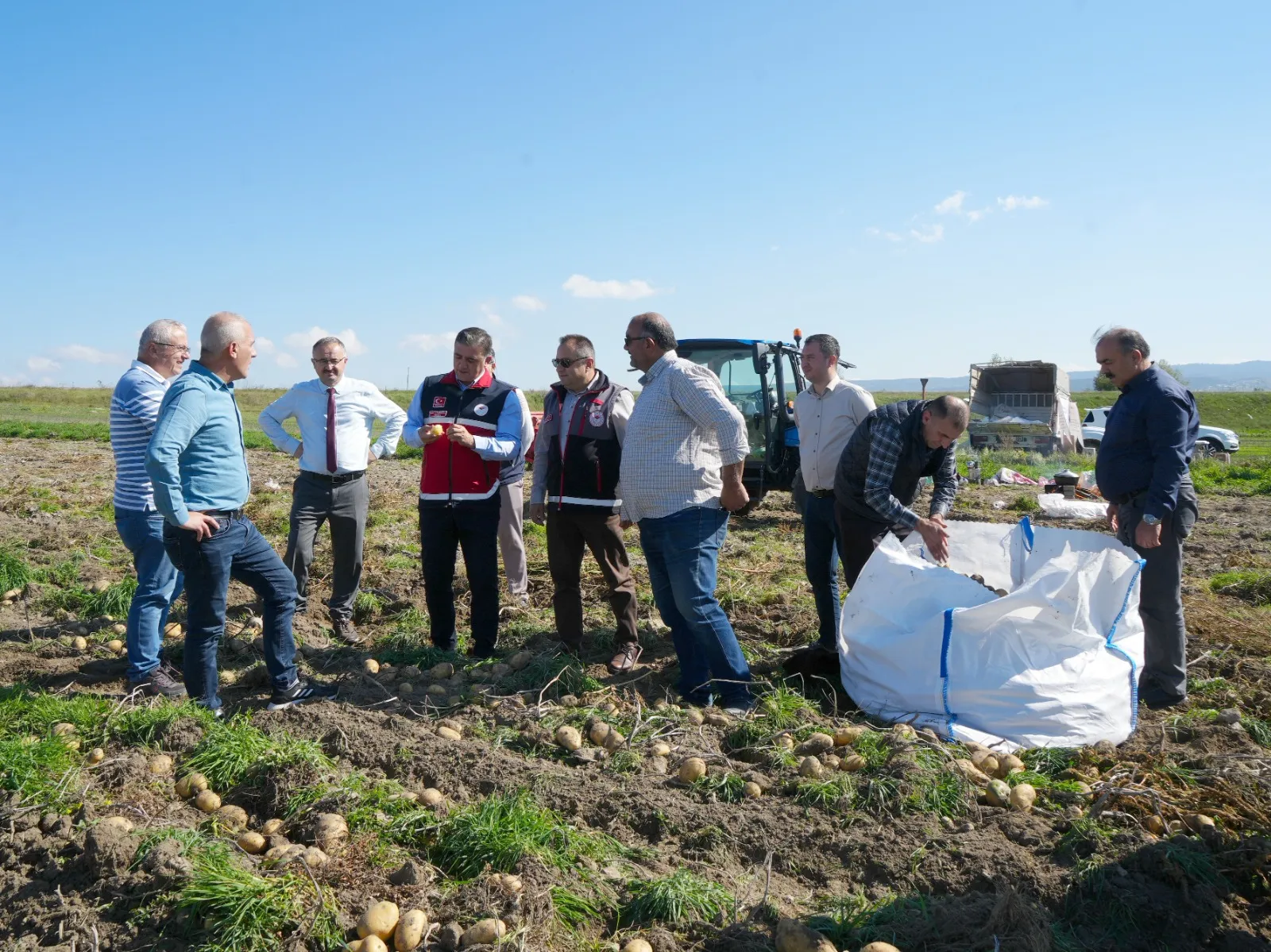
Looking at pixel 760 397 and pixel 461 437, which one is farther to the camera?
pixel 760 397

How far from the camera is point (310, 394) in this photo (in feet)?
18.7

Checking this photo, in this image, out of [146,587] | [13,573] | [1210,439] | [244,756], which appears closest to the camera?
[244,756]

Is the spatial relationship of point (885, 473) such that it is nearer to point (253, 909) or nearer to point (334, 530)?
point (253, 909)

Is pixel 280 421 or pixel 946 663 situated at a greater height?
pixel 280 421

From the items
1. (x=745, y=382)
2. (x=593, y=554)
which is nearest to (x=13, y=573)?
(x=593, y=554)

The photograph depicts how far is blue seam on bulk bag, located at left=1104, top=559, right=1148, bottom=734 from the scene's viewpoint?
4039 millimetres

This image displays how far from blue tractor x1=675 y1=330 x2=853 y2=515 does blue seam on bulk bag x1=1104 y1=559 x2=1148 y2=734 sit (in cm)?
627

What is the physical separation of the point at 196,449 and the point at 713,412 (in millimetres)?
2314

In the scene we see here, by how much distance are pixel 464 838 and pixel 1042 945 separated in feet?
5.77

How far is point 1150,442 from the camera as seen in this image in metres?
4.49

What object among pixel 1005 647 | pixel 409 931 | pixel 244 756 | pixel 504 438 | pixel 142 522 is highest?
pixel 504 438

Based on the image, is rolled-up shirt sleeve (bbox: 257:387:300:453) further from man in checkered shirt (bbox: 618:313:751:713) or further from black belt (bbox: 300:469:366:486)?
man in checkered shirt (bbox: 618:313:751:713)

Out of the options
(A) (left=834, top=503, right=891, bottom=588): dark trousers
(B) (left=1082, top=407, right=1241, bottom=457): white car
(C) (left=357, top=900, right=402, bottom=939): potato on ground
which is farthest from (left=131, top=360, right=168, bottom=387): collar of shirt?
(B) (left=1082, top=407, right=1241, bottom=457): white car

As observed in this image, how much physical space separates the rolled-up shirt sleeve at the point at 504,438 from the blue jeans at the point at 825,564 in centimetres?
178
